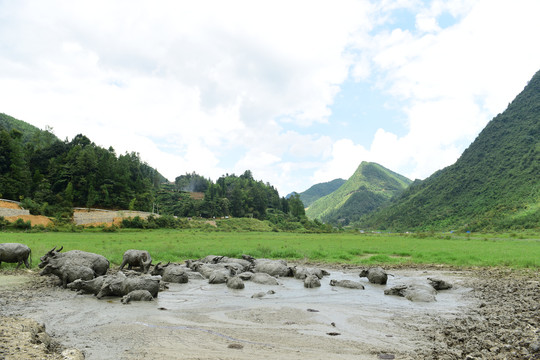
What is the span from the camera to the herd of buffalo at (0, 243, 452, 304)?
38.3ft

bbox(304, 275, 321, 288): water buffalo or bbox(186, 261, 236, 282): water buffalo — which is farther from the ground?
bbox(304, 275, 321, 288): water buffalo

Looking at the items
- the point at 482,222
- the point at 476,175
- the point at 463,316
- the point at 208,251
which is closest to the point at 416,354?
the point at 463,316

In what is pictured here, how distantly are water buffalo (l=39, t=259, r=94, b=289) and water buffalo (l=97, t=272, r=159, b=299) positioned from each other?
7.49ft

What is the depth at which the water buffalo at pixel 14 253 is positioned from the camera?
49.6 ft

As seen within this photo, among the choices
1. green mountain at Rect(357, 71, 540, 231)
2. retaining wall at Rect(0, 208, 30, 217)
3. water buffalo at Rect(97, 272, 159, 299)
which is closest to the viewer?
water buffalo at Rect(97, 272, 159, 299)

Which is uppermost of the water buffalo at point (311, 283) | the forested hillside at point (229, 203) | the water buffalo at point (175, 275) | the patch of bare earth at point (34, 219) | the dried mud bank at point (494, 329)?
the forested hillside at point (229, 203)

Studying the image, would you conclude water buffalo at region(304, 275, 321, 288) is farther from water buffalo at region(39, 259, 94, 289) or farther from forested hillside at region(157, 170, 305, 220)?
forested hillside at region(157, 170, 305, 220)

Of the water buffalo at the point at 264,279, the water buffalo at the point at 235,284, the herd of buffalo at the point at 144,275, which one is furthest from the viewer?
the water buffalo at the point at 264,279

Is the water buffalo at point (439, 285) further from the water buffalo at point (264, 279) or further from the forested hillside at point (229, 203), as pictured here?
the forested hillside at point (229, 203)

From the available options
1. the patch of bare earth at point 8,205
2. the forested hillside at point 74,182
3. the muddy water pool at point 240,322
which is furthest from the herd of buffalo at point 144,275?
the forested hillside at point 74,182

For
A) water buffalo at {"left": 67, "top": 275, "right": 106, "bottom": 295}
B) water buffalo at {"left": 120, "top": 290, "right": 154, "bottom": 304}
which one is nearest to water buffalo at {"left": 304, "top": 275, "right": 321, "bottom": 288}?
water buffalo at {"left": 120, "top": 290, "right": 154, "bottom": 304}

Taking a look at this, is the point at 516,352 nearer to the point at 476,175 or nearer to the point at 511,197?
the point at 511,197

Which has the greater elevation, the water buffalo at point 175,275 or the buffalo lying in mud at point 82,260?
the buffalo lying in mud at point 82,260

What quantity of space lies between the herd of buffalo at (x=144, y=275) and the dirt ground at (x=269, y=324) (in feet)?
1.69
